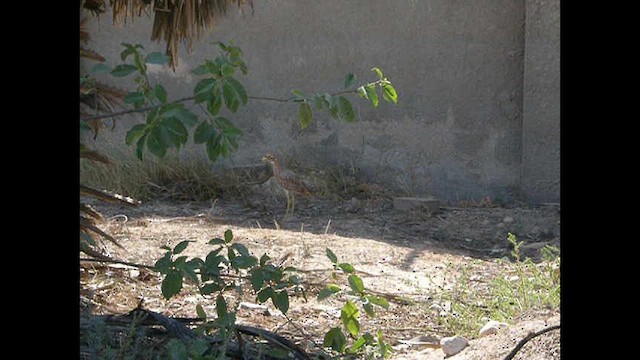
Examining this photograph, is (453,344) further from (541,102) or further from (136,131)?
(541,102)

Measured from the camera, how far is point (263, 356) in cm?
328

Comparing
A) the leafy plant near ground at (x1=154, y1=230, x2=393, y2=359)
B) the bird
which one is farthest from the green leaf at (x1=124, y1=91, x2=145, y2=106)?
the bird

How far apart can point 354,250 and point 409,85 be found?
2.40 metres

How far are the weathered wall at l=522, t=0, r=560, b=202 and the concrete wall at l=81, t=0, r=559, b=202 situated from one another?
0.01 metres

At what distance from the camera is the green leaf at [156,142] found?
243 centimetres

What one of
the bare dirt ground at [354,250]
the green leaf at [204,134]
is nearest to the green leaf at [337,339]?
the bare dirt ground at [354,250]

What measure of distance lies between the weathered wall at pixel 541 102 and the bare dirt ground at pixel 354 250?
274 mm

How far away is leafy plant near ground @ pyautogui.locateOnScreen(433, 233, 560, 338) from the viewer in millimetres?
4348

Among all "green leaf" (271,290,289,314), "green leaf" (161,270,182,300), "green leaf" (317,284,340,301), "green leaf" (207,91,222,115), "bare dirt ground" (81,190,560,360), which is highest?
"green leaf" (207,91,222,115)

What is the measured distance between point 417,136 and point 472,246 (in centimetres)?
167

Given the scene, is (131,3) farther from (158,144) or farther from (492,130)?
(492,130)

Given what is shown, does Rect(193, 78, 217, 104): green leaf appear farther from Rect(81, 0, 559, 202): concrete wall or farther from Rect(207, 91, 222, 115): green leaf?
Rect(81, 0, 559, 202): concrete wall

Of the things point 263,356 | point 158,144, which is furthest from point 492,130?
point 158,144
